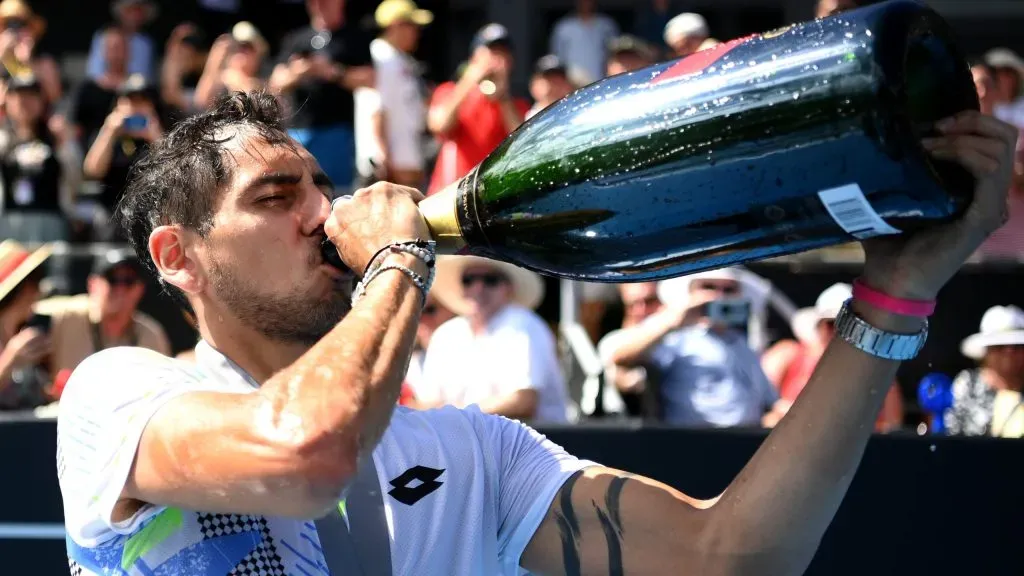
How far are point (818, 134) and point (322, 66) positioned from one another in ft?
19.1

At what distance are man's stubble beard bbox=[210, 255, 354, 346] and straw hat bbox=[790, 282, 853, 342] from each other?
12.7ft

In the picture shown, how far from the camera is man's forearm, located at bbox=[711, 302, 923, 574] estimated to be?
7.55 feet

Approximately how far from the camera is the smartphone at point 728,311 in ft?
18.7

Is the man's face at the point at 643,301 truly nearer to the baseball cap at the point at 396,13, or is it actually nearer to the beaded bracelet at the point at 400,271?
the baseball cap at the point at 396,13

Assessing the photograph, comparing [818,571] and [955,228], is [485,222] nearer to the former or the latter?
[955,228]

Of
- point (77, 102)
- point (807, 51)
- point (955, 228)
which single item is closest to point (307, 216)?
point (807, 51)

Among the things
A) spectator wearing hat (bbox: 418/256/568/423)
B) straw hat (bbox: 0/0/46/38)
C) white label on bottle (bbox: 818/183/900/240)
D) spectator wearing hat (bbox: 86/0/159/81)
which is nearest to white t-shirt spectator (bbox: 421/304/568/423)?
spectator wearing hat (bbox: 418/256/568/423)

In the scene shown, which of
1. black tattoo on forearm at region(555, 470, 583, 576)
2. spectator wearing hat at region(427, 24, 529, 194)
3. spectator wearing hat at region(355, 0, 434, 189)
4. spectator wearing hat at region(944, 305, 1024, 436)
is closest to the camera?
black tattoo on forearm at region(555, 470, 583, 576)

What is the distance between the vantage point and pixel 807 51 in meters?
2.08

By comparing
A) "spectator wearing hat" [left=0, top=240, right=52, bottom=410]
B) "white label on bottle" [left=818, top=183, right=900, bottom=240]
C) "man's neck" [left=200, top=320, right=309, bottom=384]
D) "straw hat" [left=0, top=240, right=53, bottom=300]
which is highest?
"white label on bottle" [left=818, top=183, right=900, bottom=240]

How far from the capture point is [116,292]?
638 cm

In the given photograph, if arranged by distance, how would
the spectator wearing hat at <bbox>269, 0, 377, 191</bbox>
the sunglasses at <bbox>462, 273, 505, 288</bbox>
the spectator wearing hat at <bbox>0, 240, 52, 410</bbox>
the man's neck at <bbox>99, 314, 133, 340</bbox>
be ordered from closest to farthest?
the spectator wearing hat at <bbox>0, 240, 52, 410</bbox>, the sunglasses at <bbox>462, 273, 505, 288</bbox>, the man's neck at <bbox>99, 314, 133, 340</bbox>, the spectator wearing hat at <bbox>269, 0, 377, 191</bbox>

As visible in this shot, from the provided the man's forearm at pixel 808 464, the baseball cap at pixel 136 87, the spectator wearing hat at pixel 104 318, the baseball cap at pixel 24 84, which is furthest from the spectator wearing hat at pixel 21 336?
the man's forearm at pixel 808 464

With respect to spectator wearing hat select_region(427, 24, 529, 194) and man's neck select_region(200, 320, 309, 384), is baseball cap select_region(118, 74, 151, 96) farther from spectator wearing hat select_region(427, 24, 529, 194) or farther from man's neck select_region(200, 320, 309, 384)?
man's neck select_region(200, 320, 309, 384)
